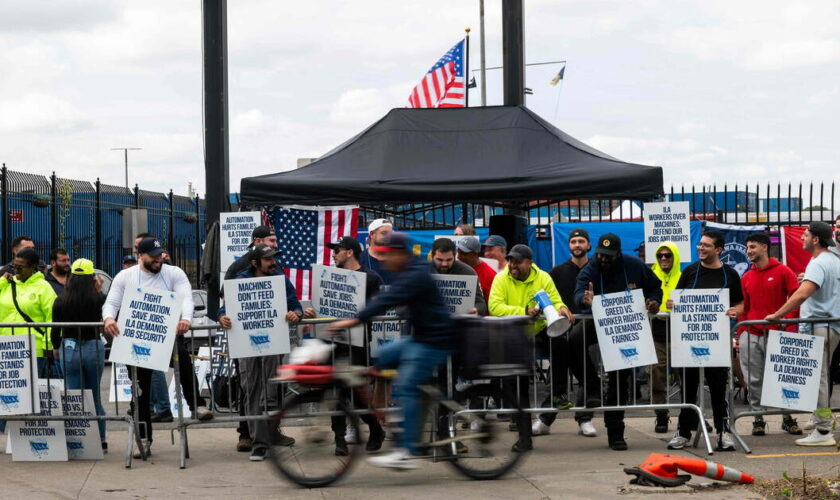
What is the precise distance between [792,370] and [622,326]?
5.07 ft

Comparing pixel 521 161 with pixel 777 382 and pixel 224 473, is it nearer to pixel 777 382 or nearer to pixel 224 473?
pixel 777 382

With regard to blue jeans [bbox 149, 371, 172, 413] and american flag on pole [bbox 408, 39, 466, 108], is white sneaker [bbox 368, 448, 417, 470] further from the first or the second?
american flag on pole [bbox 408, 39, 466, 108]

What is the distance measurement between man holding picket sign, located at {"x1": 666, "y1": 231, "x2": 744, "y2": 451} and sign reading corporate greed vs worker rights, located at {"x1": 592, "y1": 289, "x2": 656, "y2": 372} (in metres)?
0.26

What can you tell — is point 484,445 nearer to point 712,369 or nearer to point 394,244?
point 394,244

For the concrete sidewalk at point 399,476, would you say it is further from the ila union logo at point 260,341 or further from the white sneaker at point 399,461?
the ila union logo at point 260,341

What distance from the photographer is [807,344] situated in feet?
33.9

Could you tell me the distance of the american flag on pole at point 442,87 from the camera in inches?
853

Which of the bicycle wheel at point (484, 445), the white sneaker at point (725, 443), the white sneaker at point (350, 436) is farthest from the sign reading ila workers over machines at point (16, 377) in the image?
the white sneaker at point (725, 443)

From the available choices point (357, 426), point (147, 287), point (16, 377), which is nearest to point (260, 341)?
point (147, 287)

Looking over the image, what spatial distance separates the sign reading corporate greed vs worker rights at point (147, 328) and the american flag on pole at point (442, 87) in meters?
12.3

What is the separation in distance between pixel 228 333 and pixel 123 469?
1400 millimetres

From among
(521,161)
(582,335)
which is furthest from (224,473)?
(521,161)

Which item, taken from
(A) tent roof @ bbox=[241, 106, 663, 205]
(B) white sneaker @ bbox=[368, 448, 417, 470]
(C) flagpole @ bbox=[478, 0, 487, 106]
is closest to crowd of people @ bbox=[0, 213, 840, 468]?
(B) white sneaker @ bbox=[368, 448, 417, 470]

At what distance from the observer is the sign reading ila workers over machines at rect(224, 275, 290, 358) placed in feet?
32.8
